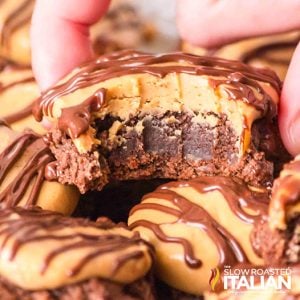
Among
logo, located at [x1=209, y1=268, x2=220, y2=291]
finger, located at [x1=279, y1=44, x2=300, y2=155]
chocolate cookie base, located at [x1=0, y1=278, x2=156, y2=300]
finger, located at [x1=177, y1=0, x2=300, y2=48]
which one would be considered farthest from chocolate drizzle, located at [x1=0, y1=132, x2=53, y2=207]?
finger, located at [x1=177, y1=0, x2=300, y2=48]

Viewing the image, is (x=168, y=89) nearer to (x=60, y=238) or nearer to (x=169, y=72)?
(x=169, y=72)

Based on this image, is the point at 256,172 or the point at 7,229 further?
the point at 256,172

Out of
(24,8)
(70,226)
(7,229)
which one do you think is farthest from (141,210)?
(24,8)

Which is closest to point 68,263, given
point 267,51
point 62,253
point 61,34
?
point 62,253

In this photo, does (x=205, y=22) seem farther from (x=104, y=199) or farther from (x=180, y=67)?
(x=104, y=199)

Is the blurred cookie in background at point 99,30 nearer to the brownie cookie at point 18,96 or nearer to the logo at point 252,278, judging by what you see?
the brownie cookie at point 18,96
